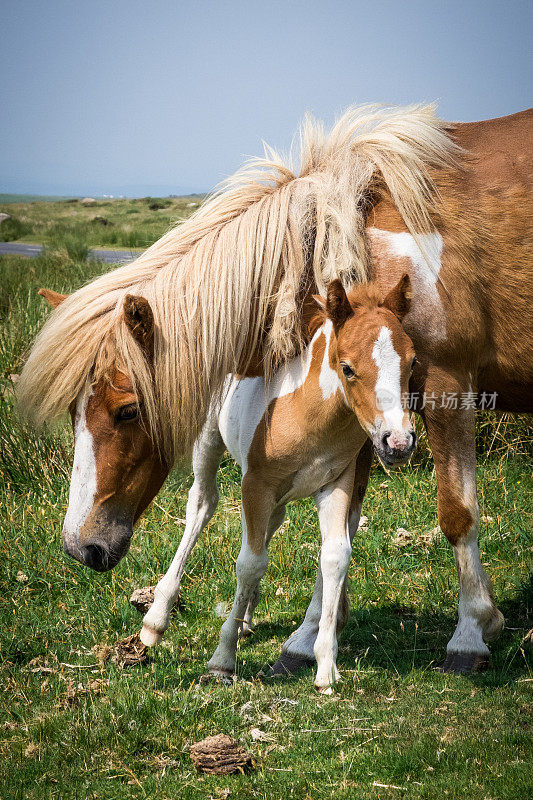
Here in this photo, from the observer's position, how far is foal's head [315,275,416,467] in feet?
9.02

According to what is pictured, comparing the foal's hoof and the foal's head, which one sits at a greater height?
the foal's head

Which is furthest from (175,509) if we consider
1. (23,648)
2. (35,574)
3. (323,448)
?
(323,448)

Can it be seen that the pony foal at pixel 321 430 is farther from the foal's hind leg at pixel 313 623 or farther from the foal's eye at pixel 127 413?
the foal's eye at pixel 127 413

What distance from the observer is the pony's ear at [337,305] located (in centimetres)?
293

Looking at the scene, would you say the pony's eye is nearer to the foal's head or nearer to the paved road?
the foal's head

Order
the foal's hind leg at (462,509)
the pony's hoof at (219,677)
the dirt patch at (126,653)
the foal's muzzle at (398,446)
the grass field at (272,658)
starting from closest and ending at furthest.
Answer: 1. the foal's muzzle at (398,446)
2. the grass field at (272,658)
3. the foal's hind leg at (462,509)
4. the pony's hoof at (219,677)
5. the dirt patch at (126,653)

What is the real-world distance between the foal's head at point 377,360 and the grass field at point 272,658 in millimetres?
1235

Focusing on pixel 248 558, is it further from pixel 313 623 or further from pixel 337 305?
pixel 337 305

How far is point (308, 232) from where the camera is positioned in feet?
11.8

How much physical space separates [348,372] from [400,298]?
404 millimetres

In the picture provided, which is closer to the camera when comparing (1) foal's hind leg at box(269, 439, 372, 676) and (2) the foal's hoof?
(2) the foal's hoof

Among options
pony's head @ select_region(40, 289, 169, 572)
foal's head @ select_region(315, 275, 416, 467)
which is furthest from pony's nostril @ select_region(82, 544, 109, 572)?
foal's head @ select_region(315, 275, 416, 467)

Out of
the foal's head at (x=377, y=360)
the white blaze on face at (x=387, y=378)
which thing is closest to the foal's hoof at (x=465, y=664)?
the foal's head at (x=377, y=360)

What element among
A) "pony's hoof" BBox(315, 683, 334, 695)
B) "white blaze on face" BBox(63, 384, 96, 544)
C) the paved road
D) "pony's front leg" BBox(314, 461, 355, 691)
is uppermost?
the paved road
